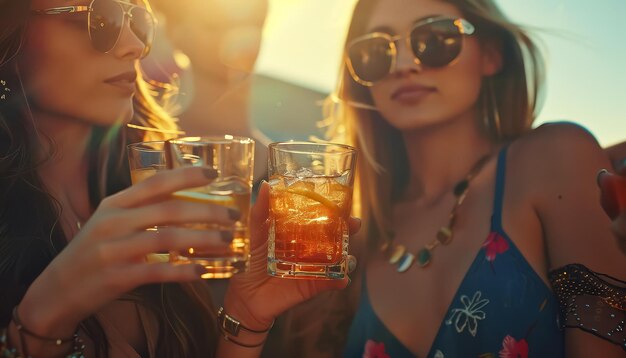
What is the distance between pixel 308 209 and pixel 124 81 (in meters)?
0.86

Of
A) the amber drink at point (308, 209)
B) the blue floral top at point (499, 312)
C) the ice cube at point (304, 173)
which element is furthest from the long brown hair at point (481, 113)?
the ice cube at point (304, 173)

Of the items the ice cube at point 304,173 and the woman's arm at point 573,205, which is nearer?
the ice cube at point 304,173

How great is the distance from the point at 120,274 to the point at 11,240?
30.6 inches

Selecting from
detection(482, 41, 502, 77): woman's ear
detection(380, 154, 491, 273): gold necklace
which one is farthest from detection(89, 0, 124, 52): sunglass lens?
detection(482, 41, 502, 77): woman's ear

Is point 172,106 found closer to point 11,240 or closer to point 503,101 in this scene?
point 11,240

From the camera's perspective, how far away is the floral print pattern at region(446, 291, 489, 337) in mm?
2379

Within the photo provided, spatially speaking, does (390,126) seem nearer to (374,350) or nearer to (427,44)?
(427,44)

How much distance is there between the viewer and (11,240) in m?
2.04

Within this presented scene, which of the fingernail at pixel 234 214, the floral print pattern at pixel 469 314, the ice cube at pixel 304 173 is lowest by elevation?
the floral print pattern at pixel 469 314

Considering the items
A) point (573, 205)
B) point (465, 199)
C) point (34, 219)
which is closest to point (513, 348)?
point (573, 205)

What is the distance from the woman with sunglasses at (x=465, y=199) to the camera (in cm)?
230

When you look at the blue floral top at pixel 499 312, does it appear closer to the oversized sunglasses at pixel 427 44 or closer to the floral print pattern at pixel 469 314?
the floral print pattern at pixel 469 314

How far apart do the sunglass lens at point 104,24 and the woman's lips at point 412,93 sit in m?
1.33

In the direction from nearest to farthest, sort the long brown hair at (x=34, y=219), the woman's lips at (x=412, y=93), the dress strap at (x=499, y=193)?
the long brown hair at (x=34, y=219), the dress strap at (x=499, y=193), the woman's lips at (x=412, y=93)
